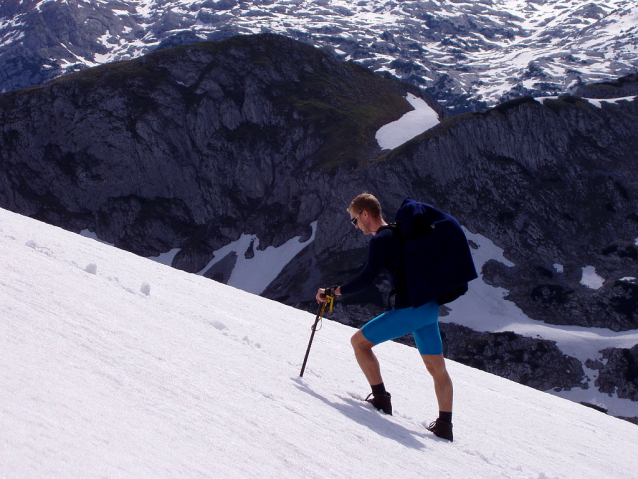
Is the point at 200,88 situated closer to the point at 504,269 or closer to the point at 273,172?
the point at 273,172

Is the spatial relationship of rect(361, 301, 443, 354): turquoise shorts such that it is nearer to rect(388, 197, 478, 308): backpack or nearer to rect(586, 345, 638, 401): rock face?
rect(388, 197, 478, 308): backpack

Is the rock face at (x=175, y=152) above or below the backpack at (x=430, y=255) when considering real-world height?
above

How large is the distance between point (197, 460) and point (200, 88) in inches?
5196

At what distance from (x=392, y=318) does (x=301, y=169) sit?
358 ft

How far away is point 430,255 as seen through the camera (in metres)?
5.99

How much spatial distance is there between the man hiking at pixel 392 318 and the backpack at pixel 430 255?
97mm

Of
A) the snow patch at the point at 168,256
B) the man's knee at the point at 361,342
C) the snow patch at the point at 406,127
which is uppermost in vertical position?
the snow patch at the point at 406,127

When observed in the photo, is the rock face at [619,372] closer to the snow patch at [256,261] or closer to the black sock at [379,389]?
the snow patch at [256,261]

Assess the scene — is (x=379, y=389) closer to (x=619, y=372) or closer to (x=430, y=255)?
(x=430, y=255)

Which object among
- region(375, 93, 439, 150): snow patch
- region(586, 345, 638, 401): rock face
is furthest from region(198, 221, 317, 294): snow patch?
region(586, 345, 638, 401): rock face

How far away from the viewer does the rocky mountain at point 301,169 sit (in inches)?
3666

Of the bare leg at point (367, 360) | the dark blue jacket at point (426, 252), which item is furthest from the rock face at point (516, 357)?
the dark blue jacket at point (426, 252)

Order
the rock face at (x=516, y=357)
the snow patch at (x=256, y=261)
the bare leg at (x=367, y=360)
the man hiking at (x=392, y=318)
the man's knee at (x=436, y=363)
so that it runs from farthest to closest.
→ the snow patch at (x=256, y=261), the rock face at (x=516, y=357), the bare leg at (x=367, y=360), the man's knee at (x=436, y=363), the man hiking at (x=392, y=318)

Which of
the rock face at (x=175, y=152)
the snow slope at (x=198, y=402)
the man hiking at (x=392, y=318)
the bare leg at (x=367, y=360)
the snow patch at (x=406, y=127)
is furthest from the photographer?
the snow patch at (x=406, y=127)
